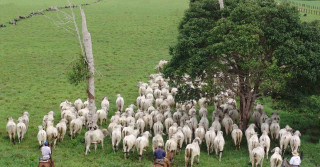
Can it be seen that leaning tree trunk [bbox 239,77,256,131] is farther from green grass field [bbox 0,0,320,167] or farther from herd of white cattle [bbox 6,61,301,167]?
green grass field [bbox 0,0,320,167]

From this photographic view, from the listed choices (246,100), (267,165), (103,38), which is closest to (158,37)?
(103,38)

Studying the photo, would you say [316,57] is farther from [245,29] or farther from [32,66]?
[32,66]

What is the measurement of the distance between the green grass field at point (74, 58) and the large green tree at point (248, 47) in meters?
3.55

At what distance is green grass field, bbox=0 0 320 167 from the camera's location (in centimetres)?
1922

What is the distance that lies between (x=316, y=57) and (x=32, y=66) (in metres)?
28.9

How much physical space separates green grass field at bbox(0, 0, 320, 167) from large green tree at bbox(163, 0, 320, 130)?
355 centimetres

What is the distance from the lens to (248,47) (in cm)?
1938

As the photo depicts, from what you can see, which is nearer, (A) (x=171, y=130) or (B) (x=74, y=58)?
(A) (x=171, y=130)

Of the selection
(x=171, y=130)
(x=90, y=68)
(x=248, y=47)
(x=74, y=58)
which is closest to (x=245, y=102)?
(x=248, y=47)

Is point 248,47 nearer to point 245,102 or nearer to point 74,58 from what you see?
point 245,102

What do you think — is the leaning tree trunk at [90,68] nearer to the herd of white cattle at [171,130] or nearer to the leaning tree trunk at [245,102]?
A: the herd of white cattle at [171,130]

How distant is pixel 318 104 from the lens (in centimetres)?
2120

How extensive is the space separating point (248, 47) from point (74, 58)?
20688 millimetres

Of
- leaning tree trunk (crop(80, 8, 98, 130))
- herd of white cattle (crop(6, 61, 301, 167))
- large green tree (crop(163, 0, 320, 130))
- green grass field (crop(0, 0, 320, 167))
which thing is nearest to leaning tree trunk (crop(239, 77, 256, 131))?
large green tree (crop(163, 0, 320, 130))
